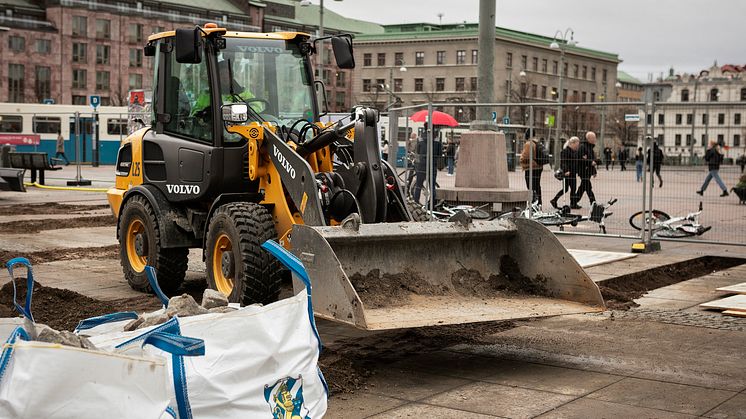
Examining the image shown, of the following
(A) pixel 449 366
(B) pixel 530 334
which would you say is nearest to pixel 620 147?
(B) pixel 530 334

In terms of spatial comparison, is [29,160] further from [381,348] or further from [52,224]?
[381,348]

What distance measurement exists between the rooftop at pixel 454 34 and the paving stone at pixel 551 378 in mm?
99866

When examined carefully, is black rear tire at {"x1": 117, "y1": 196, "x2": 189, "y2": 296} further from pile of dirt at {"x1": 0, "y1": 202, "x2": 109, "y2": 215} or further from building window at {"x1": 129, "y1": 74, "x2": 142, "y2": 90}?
building window at {"x1": 129, "y1": 74, "x2": 142, "y2": 90}

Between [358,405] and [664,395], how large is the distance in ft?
6.78

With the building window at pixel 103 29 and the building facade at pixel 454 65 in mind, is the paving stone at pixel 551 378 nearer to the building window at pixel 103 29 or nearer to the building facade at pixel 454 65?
the building window at pixel 103 29

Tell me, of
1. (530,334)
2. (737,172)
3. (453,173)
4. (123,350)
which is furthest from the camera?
(453,173)

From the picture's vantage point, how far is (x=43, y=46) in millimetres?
93875

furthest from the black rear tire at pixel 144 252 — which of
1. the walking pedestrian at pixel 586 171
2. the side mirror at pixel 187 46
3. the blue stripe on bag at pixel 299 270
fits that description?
the walking pedestrian at pixel 586 171

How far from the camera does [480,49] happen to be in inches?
635

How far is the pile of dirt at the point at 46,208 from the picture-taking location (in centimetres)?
2116

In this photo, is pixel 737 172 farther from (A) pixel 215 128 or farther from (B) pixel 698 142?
(A) pixel 215 128

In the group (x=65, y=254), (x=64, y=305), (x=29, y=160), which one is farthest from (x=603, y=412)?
(x=29, y=160)

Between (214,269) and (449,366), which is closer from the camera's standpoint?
(449,366)

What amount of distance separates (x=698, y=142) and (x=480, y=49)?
3801 millimetres
